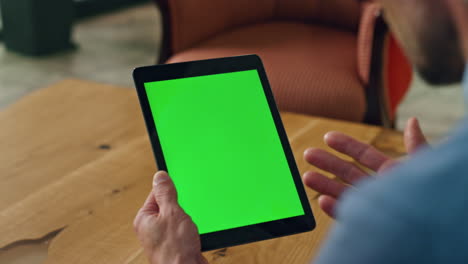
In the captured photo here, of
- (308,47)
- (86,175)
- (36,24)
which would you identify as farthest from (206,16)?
(36,24)

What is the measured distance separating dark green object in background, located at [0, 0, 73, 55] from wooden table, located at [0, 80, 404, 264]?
1844mm

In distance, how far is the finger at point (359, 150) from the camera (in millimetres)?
884

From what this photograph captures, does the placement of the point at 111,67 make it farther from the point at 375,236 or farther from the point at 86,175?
the point at 375,236

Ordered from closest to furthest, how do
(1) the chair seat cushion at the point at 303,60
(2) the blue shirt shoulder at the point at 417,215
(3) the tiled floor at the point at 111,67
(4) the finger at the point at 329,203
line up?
(2) the blue shirt shoulder at the point at 417,215 < (4) the finger at the point at 329,203 < (1) the chair seat cushion at the point at 303,60 < (3) the tiled floor at the point at 111,67

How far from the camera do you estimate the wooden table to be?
0.85m

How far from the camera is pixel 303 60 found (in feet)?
5.58

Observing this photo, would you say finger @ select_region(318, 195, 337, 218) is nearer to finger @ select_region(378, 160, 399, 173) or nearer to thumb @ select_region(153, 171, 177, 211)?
finger @ select_region(378, 160, 399, 173)

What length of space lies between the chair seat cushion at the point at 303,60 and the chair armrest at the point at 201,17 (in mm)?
39

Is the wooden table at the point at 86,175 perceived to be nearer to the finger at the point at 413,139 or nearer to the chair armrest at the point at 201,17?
the finger at the point at 413,139

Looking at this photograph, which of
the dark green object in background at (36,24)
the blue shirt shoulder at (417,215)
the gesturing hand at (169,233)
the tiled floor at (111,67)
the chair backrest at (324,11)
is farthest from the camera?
the dark green object in background at (36,24)

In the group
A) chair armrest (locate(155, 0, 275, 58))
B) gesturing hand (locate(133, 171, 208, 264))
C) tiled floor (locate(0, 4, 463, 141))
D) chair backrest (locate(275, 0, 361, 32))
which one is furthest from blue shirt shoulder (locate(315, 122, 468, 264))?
tiled floor (locate(0, 4, 463, 141))

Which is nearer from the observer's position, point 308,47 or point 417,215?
point 417,215

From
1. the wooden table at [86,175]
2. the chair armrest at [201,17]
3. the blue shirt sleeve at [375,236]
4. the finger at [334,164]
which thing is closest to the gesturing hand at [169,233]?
the wooden table at [86,175]

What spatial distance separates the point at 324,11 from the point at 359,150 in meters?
1.21
